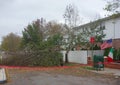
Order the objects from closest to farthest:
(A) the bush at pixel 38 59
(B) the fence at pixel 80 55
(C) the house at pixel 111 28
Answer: (A) the bush at pixel 38 59 → (B) the fence at pixel 80 55 → (C) the house at pixel 111 28

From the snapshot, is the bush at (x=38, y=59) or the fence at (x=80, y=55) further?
the fence at (x=80, y=55)

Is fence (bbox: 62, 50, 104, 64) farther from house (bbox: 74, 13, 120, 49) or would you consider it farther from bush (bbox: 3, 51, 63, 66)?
bush (bbox: 3, 51, 63, 66)

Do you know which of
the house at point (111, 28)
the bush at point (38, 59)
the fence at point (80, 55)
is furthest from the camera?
the house at point (111, 28)

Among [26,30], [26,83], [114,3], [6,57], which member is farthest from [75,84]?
[26,30]

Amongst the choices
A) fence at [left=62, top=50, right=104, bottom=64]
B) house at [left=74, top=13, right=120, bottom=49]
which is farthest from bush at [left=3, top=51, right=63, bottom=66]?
house at [left=74, top=13, right=120, bottom=49]

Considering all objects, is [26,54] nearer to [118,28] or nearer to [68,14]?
[68,14]

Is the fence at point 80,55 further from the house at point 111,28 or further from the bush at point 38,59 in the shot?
the bush at point 38,59

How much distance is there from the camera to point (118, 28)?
3306cm

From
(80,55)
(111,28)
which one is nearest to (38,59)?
(80,55)

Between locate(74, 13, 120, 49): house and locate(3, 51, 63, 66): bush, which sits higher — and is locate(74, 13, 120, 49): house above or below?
above

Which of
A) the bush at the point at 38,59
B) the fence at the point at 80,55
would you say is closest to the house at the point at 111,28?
the fence at the point at 80,55

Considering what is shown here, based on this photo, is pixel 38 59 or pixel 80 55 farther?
pixel 80 55

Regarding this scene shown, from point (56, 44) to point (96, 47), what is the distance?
6.00m

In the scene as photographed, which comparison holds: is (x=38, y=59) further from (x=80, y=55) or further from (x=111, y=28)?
(x=111, y=28)
